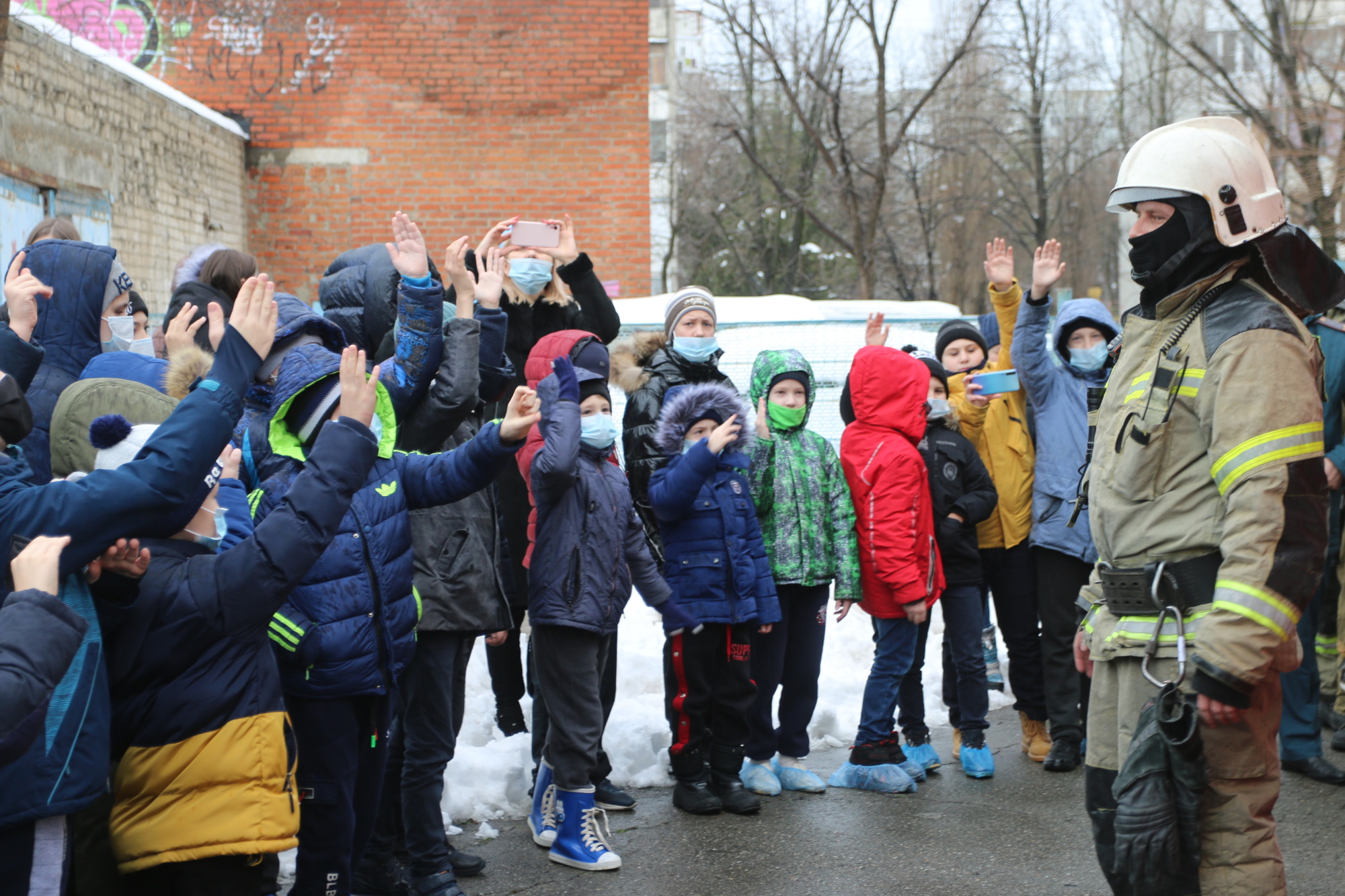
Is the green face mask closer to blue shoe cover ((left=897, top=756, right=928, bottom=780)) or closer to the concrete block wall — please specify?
blue shoe cover ((left=897, top=756, right=928, bottom=780))

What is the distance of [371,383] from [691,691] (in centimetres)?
250

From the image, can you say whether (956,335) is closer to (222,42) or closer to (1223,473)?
(1223,473)

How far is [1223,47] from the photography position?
35688 mm

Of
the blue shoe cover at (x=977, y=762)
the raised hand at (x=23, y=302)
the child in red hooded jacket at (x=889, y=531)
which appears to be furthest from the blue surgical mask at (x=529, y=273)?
the blue shoe cover at (x=977, y=762)


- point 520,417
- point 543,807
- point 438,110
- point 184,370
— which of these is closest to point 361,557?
point 520,417

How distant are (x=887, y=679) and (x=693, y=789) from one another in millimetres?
1076

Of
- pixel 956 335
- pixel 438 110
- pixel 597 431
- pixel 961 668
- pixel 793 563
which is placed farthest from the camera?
pixel 438 110

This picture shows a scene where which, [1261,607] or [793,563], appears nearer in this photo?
[1261,607]

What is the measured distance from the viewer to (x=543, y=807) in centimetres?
487

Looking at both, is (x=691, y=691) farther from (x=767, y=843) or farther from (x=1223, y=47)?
(x=1223, y=47)

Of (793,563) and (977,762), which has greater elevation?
(793,563)

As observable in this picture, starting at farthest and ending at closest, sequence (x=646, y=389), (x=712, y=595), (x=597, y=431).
Answer: (x=646, y=389) → (x=712, y=595) → (x=597, y=431)

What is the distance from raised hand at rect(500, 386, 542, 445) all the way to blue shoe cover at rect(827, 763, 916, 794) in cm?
275

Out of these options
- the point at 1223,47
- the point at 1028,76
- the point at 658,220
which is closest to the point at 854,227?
the point at 1028,76
